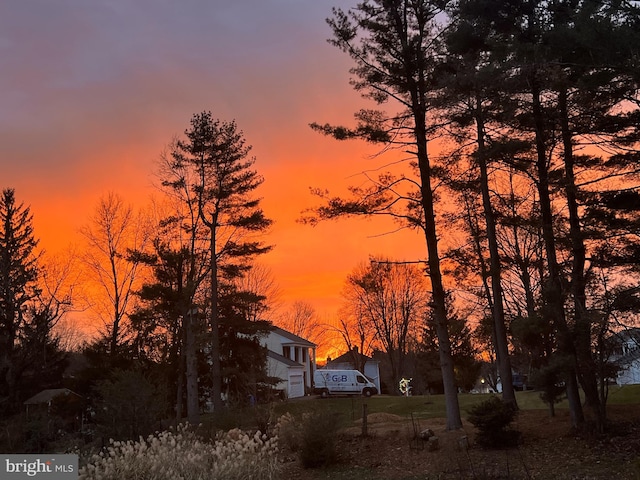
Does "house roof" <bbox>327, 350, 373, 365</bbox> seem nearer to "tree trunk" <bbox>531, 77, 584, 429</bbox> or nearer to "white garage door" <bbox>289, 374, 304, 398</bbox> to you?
"white garage door" <bbox>289, 374, 304, 398</bbox>

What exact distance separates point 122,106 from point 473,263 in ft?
38.5

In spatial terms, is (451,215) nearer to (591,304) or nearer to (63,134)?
(591,304)

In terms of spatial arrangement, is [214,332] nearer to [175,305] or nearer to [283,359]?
[175,305]

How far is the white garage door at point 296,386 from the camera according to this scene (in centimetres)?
4263

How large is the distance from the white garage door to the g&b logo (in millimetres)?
35275

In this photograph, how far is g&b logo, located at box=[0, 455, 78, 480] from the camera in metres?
7.25

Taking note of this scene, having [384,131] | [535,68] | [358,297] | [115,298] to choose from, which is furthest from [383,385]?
[535,68]

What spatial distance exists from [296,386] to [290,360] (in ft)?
7.01

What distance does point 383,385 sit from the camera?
2073 inches

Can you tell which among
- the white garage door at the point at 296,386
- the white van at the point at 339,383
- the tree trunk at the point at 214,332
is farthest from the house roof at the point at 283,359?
the tree trunk at the point at 214,332

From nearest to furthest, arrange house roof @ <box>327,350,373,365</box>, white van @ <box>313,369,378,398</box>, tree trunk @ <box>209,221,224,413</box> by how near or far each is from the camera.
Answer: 1. tree trunk @ <box>209,221,224,413</box>
2. white van @ <box>313,369,378,398</box>
3. house roof @ <box>327,350,373,365</box>

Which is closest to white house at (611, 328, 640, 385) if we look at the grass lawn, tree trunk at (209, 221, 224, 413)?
the grass lawn

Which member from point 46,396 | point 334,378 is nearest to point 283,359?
point 334,378

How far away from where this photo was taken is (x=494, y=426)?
1080cm
